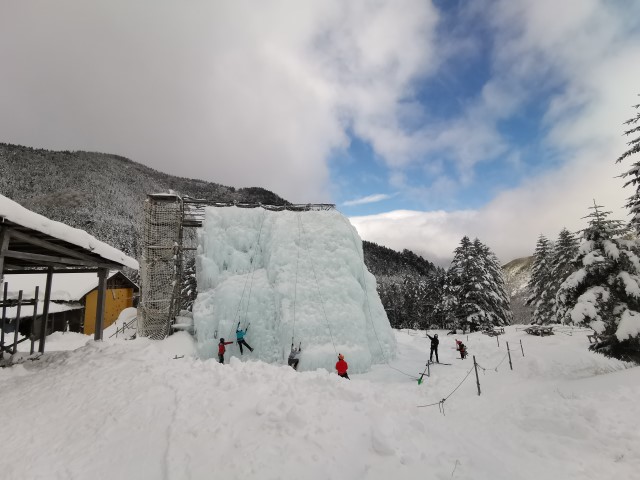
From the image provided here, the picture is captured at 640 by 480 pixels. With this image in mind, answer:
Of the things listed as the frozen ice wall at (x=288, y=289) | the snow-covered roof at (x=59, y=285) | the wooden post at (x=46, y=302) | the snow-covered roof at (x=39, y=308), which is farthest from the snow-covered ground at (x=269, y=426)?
the snow-covered roof at (x=59, y=285)

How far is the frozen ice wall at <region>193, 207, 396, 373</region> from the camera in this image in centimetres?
1582

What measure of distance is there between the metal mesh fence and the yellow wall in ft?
38.3

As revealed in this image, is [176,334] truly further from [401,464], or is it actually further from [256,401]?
[401,464]

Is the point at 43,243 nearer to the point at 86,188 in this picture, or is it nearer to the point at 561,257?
the point at 561,257

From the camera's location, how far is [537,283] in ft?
108

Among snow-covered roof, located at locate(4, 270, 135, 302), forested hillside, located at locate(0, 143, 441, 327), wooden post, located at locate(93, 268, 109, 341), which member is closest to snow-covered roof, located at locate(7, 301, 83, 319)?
snow-covered roof, located at locate(4, 270, 135, 302)

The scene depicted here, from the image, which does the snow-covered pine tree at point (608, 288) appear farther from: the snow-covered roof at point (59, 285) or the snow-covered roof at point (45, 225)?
the snow-covered roof at point (59, 285)

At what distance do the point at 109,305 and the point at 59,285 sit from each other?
5.80m

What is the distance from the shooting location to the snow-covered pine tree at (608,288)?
11.4 meters

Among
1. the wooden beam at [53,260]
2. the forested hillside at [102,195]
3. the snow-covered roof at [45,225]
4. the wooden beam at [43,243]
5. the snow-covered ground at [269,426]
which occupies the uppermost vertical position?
the forested hillside at [102,195]

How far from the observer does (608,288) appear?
12344 millimetres

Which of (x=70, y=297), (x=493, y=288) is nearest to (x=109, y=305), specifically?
(x=70, y=297)

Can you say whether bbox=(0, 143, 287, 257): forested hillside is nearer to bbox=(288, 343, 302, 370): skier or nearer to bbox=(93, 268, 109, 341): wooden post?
bbox=(93, 268, 109, 341): wooden post

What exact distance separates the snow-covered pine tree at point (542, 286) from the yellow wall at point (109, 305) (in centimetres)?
3838
